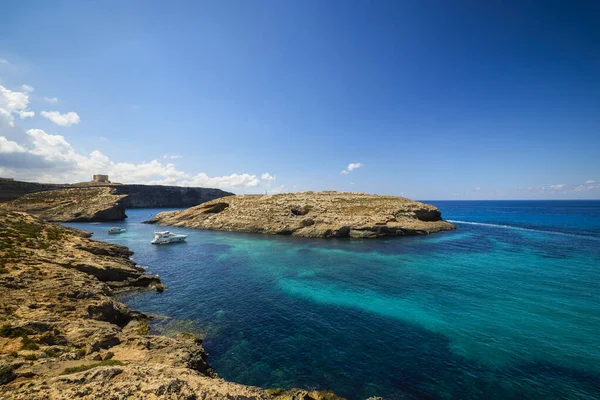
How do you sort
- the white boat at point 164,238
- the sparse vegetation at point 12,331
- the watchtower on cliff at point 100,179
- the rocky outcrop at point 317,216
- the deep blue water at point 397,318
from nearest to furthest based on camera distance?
the sparse vegetation at point 12,331 < the deep blue water at point 397,318 < the white boat at point 164,238 < the rocky outcrop at point 317,216 < the watchtower on cliff at point 100,179

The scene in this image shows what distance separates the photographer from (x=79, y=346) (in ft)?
42.2

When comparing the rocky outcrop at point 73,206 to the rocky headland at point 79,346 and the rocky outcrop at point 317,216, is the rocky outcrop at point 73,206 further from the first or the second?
the rocky headland at point 79,346

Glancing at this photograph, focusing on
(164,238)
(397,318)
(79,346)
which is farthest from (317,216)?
(79,346)

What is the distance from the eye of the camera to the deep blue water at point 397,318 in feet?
45.0

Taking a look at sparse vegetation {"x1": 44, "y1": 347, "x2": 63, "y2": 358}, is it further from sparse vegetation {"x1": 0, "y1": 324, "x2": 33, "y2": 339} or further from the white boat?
the white boat

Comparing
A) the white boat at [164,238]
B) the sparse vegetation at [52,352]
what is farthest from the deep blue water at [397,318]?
the white boat at [164,238]

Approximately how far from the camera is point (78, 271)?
23.6 meters

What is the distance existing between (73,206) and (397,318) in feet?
369

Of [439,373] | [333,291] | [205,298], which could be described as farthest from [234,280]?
[439,373]

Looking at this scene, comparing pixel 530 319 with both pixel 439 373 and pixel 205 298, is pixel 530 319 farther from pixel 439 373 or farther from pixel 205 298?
pixel 205 298

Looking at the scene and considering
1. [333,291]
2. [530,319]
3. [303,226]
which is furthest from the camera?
[303,226]

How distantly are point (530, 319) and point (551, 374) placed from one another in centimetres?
746

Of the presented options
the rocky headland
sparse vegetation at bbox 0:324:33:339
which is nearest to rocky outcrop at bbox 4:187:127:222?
the rocky headland

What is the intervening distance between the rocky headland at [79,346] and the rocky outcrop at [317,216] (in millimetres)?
42875
